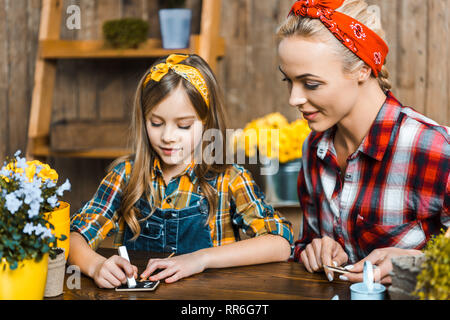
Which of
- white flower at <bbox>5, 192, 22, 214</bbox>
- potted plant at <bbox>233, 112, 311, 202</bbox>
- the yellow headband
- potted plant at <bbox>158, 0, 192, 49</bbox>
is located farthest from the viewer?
potted plant at <bbox>158, 0, 192, 49</bbox>

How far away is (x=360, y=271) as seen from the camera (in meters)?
1.12

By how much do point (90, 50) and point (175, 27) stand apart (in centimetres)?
Answer: 49

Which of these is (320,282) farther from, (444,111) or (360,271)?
(444,111)

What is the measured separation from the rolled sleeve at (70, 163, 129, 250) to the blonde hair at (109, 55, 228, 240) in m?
0.02

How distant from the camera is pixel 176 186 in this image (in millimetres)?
1613

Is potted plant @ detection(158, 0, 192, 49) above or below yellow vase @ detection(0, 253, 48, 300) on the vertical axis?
above

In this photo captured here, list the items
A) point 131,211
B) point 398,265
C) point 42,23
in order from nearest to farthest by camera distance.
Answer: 1. point 398,265
2. point 131,211
3. point 42,23

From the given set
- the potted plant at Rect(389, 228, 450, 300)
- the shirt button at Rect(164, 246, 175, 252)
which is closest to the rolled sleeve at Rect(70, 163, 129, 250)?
the shirt button at Rect(164, 246, 175, 252)

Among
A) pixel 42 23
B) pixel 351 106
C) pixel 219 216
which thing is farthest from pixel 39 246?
pixel 42 23

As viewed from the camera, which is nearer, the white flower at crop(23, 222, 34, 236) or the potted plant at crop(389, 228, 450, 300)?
the potted plant at crop(389, 228, 450, 300)

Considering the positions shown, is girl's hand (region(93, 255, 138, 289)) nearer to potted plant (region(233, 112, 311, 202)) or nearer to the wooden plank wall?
potted plant (region(233, 112, 311, 202))

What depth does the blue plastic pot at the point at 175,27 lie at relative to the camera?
270 centimetres

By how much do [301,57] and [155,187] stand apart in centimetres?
59

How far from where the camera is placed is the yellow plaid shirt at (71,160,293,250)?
1.54m
